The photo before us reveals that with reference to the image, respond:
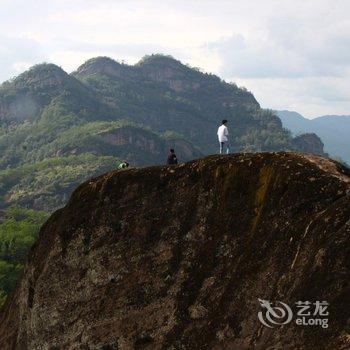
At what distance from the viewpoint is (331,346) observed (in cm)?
1271

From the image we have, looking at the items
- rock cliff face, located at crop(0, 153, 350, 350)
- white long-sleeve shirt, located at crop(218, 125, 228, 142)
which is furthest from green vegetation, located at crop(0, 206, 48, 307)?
rock cliff face, located at crop(0, 153, 350, 350)

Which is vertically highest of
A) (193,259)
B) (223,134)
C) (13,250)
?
(223,134)

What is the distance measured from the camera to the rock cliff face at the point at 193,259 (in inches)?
584

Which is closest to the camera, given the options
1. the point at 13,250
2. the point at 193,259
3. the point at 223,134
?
the point at 193,259

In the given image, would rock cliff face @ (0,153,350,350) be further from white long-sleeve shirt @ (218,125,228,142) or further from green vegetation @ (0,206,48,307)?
green vegetation @ (0,206,48,307)

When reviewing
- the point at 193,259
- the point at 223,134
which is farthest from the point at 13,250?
the point at 193,259

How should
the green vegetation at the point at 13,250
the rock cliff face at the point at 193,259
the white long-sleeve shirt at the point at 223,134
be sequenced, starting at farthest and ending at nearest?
1. the green vegetation at the point at 13,250
2. the white long-sleeve shirt at the point at 223,134
3. the rock cliff face at the point at 193,259

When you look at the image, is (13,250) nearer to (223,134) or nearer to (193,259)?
(223,134)

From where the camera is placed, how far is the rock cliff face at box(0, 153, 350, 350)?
14.8 m

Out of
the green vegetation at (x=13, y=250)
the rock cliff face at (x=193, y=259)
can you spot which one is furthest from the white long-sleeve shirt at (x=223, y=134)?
the green vegetation at (x=13, y=250)

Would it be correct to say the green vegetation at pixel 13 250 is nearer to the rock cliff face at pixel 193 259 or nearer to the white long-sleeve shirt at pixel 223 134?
the white long-sleeve shirt at pixel 223 134

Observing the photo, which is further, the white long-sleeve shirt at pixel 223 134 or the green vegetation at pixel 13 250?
the green vegetation at pixel 13 250

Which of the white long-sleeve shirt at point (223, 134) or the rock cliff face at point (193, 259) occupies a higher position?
the white long-sleeve shirt at point (223, 134)

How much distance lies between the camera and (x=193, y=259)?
18.5 metres
